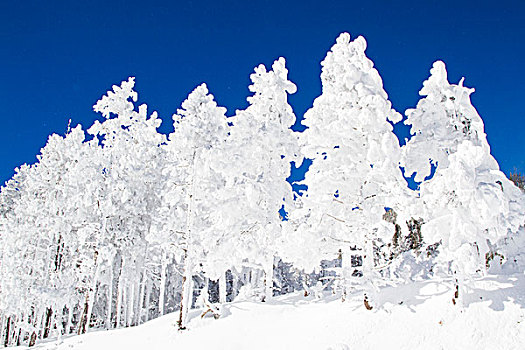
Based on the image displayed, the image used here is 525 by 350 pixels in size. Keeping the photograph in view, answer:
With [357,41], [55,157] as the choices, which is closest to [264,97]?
[357,41]

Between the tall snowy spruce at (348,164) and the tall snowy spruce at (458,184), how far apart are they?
1.26m

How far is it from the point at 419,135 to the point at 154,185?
20719mm

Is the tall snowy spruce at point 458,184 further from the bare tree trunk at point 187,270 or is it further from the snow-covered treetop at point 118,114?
the snow-covered treetop at point 118,114

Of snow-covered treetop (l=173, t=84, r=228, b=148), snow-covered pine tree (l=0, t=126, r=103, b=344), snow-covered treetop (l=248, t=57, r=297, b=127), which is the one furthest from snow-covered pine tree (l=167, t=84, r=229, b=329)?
snow-covered pine tree (l=0, t=126, r=103, b=344)

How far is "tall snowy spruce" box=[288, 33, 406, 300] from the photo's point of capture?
51.9ft

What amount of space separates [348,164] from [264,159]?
229 inches

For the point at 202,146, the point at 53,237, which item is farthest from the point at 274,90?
the point at 53,237

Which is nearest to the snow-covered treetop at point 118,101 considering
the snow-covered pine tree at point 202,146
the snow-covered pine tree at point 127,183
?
the snow-covered pine tree at point 127,183

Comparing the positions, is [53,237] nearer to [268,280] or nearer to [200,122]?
[200,122]

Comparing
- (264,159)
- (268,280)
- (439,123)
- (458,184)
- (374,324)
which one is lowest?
(374,324)

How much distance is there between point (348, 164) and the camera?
1758 centimetres

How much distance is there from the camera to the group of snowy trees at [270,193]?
14.2 meters

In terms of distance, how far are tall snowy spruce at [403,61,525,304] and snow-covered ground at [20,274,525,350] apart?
1451 mm

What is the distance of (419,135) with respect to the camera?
1617 cm
